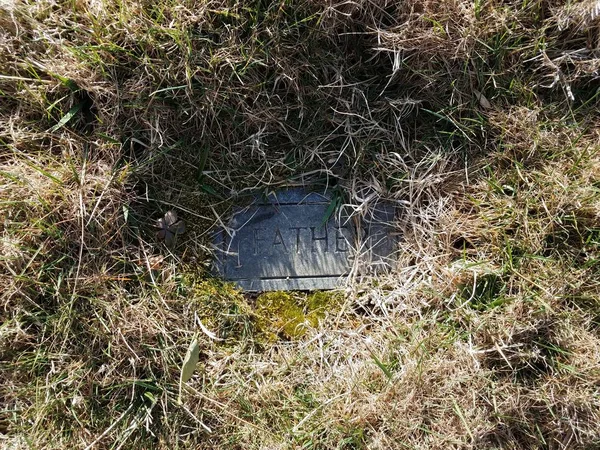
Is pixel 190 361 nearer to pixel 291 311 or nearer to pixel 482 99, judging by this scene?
pixel 291 311

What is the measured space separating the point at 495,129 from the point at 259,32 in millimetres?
1051

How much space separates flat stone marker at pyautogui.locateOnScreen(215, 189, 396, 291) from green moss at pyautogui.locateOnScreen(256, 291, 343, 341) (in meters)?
0.04

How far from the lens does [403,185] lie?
86.8 inches

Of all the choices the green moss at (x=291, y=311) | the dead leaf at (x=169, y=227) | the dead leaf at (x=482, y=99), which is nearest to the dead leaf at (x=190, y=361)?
the green moss at (x=291, y=311)

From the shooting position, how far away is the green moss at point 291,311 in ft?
7.22

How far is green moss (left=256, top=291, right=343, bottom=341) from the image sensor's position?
7.22 ft

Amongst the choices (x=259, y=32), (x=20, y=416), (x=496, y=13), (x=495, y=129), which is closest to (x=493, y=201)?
(x=495, y=129)

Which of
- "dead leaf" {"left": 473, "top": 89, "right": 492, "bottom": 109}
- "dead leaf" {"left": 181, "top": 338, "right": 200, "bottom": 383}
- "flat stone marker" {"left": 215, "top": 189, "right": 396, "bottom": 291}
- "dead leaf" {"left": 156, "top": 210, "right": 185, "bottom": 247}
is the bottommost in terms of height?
"dead leaf" {"left": 181, "top": 338, "right": 200, "bottom": 383}

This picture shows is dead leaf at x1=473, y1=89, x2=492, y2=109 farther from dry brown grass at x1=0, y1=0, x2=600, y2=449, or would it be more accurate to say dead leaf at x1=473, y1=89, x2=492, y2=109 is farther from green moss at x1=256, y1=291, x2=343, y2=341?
green moss at x1=256, y1=291, x2=343, y2=341

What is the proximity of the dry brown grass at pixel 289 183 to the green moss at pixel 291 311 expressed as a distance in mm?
51

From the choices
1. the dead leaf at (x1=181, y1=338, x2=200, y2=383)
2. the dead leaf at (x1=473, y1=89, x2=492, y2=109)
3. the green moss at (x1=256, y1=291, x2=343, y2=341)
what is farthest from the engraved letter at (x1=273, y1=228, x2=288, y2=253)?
the dead leaf at (x1=473, y1=89, x2=492, y2=109)

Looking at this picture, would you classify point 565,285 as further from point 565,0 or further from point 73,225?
point 73,225

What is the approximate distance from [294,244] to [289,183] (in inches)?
10.4

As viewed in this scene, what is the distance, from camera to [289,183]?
221cm
